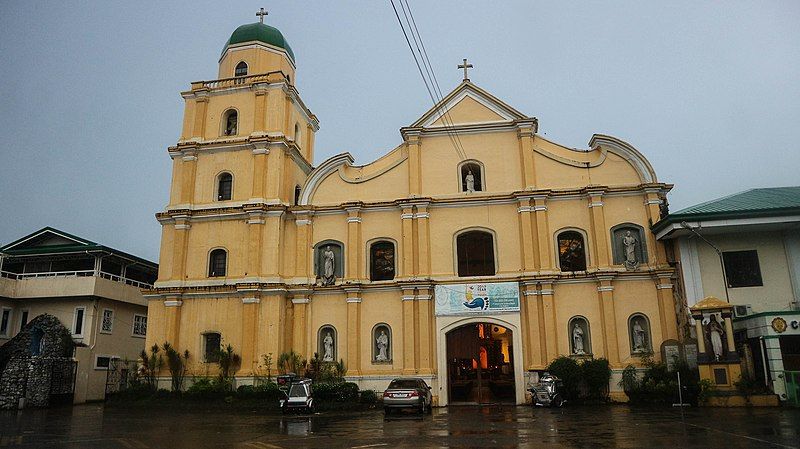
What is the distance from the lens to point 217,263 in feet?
87.8

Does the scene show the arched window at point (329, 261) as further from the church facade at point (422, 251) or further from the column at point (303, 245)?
the column at point (303, 245)

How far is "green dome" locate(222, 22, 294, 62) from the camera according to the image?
2928 centimetres

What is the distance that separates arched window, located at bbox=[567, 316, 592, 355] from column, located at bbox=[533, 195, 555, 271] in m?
2.36

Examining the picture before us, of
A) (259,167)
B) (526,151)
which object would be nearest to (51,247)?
(259,167)

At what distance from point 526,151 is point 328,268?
10.0 m

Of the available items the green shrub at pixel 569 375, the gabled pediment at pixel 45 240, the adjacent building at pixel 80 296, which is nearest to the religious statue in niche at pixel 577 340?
the green shrub at pixel 569 375

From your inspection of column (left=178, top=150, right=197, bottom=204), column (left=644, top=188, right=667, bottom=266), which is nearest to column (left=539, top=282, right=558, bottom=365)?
column (left=644, top=188, right=667, bottom=266)

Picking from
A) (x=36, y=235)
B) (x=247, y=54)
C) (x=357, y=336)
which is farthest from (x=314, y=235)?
(x=36, y=235)

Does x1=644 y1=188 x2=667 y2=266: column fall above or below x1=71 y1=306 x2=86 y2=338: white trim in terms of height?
above

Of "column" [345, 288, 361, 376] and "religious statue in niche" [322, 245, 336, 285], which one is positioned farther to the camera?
"religious statue in niche" [322, 245, 336, 285]

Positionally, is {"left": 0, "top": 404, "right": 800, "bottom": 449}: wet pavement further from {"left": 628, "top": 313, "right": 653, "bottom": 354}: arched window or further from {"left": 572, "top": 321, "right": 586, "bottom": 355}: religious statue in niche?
{"left": 628, "top": 313, "right": 653, "bottom": 354}: arched window

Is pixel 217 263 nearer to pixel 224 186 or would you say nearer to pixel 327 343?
pixel 224 186

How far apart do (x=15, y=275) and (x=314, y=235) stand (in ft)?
58.0

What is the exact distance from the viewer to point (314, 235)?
87.5 ft
